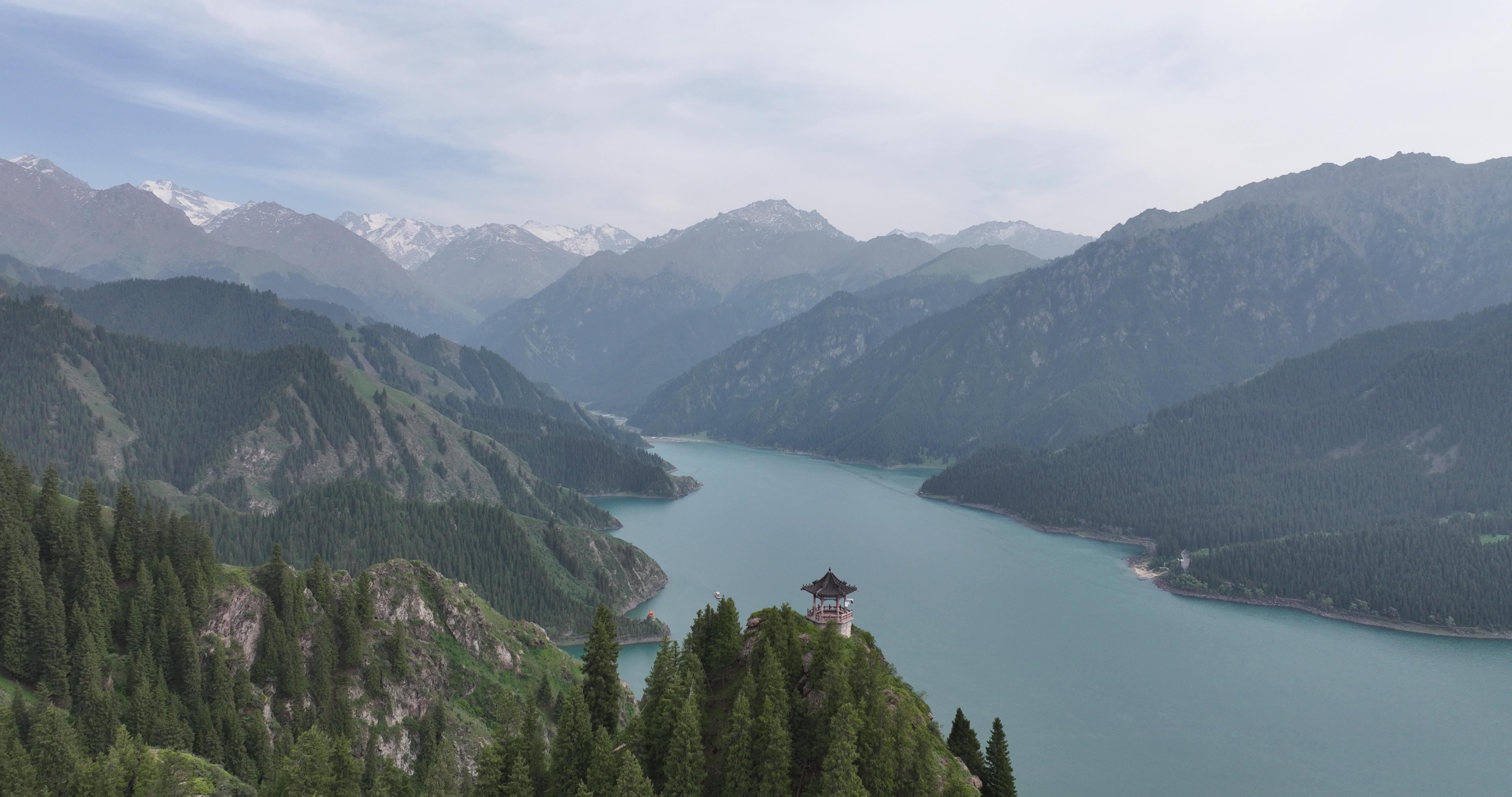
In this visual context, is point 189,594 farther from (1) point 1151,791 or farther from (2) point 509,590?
(1) point 1151,791

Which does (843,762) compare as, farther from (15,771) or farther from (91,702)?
→ (91,702)

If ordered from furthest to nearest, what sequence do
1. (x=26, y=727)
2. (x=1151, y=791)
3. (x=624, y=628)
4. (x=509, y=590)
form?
(x=509, y=590) → (x=624, y=628) → (x=1151, y=791) → (x=26, y=727)

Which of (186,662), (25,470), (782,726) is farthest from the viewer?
(25,470)

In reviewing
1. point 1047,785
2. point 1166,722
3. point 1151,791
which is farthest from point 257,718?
point 1166,722

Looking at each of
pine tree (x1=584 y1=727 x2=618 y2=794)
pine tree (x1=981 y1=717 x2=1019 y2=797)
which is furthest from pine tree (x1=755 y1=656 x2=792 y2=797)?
pine tree (x1=981 y1=717 x2=1019 y2=797)

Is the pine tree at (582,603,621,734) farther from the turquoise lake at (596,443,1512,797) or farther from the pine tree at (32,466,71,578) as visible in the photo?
the turquoise lake at (596,443,1512,797)

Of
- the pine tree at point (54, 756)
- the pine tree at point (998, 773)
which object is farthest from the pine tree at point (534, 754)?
the pine tree at point (54, 756)
